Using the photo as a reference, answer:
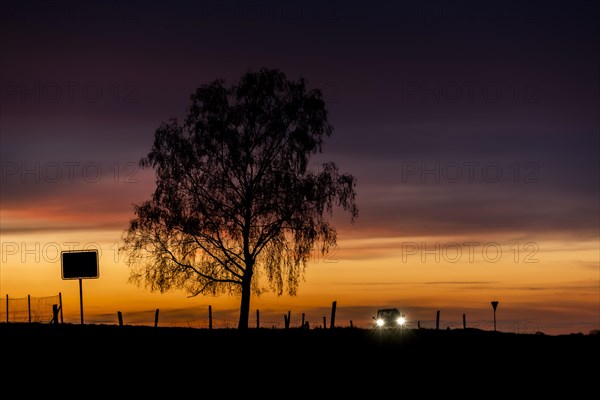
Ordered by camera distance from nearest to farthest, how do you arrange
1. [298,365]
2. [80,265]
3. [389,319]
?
[298,365] < [80,265] < [389,319]

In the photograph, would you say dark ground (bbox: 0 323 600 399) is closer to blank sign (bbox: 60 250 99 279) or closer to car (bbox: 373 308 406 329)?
blank sign (bbox: 60 250 99 279)

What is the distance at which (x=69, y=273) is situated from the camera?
178 feet

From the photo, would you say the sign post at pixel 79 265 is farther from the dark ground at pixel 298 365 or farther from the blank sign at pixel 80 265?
the dark ground at pixel 298 365

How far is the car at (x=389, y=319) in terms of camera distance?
62188 mm

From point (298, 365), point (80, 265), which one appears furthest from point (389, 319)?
point (298, 365)

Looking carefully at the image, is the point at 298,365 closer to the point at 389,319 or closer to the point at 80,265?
the point at 80,265

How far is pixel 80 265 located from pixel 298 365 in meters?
27.1

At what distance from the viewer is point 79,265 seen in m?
54.3

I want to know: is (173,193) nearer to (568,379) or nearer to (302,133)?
(302,133)

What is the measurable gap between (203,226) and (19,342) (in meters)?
17.6

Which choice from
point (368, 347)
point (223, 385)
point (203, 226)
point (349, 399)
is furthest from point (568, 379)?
point (203, 226)

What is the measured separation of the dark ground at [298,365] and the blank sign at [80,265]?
9.17 m

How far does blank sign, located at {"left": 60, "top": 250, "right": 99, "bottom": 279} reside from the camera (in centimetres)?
5406

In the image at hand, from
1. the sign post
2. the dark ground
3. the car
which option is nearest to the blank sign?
the sign post
